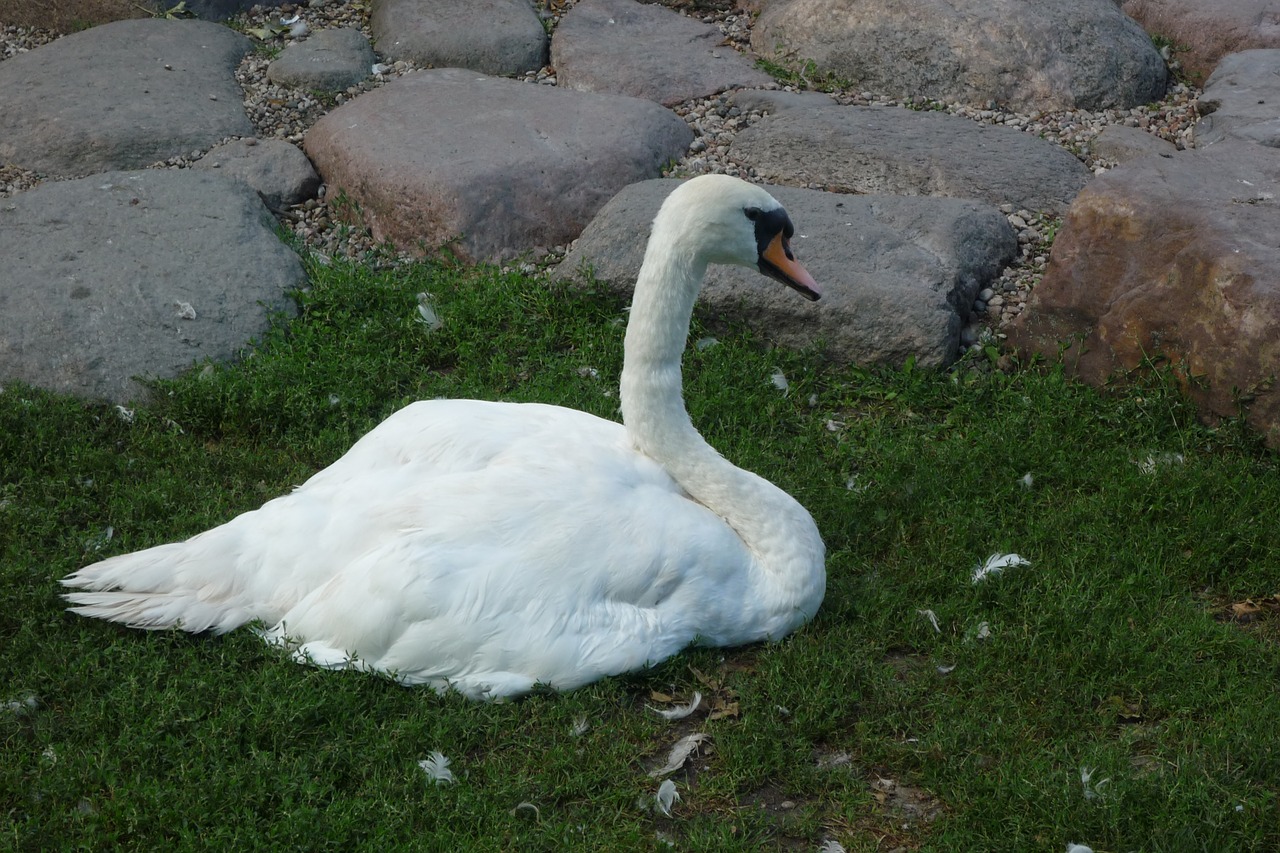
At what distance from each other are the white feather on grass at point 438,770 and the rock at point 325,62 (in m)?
6.32

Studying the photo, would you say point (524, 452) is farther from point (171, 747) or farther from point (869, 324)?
point (869, 324)

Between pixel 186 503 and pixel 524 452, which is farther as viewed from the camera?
pixel 186 503

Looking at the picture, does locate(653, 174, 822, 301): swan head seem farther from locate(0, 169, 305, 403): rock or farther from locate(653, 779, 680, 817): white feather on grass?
locate(0, 169, 305, 403): rock

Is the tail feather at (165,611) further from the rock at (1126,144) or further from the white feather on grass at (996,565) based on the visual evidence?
the rock at (1126,144)

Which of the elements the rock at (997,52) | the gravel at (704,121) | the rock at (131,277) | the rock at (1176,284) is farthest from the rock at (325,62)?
the rock at (1176,284)

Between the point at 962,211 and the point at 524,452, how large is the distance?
11.8 ft

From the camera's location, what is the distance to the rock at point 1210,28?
965 centimetres

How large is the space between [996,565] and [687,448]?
141 centimetres

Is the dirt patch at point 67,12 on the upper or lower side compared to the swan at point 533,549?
lower

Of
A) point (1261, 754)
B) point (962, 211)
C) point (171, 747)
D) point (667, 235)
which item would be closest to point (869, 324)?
point (962, 211)

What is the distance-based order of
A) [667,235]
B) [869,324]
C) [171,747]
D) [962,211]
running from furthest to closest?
1. [962,211]
2. [869,324]
3. [667,235]
4. [171,747]

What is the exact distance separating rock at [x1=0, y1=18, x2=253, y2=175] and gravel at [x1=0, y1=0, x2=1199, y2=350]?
0.16 metres

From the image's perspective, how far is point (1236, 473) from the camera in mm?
5660

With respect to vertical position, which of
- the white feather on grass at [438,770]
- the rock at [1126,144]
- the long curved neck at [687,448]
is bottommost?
the white feather on grass at [438,770]
